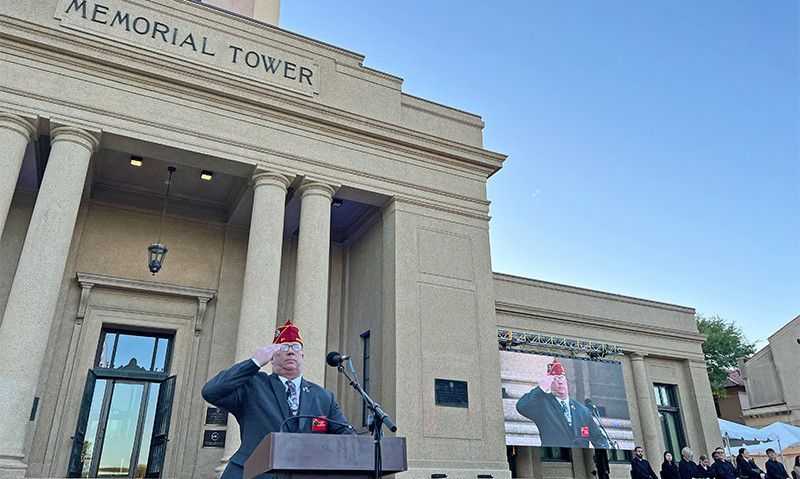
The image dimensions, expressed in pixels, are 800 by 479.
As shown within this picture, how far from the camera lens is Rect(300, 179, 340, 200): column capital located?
11734mm

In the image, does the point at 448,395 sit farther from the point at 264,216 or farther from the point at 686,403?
the point at 686,403

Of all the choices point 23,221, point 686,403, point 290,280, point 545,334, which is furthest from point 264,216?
point 686,403

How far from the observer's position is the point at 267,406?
4168 millimetres

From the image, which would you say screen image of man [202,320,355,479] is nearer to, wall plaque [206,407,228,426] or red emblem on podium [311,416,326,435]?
red emblem on podium [311,416,326,435]

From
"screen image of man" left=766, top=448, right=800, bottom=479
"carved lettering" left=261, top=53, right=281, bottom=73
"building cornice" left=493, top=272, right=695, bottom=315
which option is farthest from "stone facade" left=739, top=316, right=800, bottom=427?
"carved lettering" left=261, top=53, right=281, bottom=73

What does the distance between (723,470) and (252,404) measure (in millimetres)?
13781

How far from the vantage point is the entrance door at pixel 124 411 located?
11.6 m

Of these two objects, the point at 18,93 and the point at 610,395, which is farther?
the point at 610,395

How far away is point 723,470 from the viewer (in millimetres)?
13961

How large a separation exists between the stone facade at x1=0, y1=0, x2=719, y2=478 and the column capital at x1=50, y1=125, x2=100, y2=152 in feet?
0.12

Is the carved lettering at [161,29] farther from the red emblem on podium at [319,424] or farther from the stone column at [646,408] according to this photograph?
the stone column at [646,408]

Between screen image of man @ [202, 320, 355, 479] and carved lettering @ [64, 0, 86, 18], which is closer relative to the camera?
screen image of man @ [202, 320, 355, 479]

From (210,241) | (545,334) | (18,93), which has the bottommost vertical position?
(545,334)

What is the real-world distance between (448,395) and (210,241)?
6.59m
